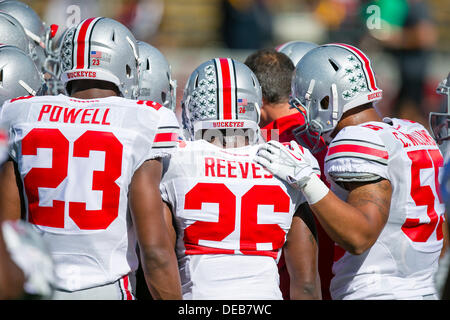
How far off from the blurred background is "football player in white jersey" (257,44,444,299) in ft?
8.70

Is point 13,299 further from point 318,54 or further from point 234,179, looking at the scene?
point 318,54

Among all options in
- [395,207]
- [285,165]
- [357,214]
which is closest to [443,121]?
[395,207]

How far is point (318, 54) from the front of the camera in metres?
3.77

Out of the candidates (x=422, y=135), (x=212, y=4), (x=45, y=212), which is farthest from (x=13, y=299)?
(x=212, y=4)

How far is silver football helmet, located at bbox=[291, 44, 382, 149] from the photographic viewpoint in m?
3.63

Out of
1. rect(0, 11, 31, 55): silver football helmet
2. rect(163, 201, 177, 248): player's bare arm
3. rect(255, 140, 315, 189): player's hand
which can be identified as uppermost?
→ rect(0, 11, 31, 55): silver football helmet

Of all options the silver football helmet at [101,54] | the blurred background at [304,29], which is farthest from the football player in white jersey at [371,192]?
the blurred background at [304,29]

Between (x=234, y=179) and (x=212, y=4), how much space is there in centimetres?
994

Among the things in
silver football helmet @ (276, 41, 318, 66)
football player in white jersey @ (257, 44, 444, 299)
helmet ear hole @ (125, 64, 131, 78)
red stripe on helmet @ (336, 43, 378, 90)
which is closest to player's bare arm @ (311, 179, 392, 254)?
football player in white jersey @ (257, 44, 444, 299)

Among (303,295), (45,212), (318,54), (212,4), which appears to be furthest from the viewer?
(212,4)

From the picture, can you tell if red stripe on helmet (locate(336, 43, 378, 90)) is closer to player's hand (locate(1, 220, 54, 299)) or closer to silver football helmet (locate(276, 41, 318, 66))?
silver football helmet (locate(276, 41, 318, 66))

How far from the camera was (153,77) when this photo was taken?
442 centimetres

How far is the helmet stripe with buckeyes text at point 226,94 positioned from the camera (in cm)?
336

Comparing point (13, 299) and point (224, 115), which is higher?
point (224, 115)
